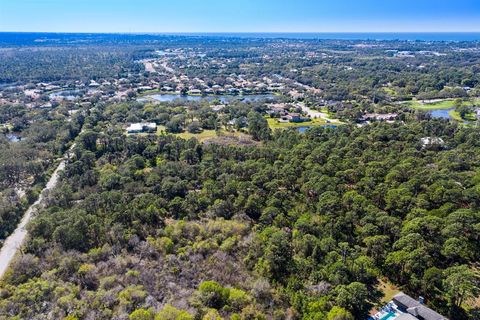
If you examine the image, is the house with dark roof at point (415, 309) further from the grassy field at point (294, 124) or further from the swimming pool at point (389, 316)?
the grassy field at point (294, 124)

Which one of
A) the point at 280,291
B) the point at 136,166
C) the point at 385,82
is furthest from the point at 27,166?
the point at 385,82

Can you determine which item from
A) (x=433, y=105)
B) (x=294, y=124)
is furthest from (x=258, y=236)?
(x=433, y=105)

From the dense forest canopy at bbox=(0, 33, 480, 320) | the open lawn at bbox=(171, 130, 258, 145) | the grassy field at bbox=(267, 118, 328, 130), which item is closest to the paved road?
the dense forest canopy at bbox=(0, 33, 480, 320)

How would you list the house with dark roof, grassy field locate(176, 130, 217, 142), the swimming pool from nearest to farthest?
the house with dark roof
the swimming pool
grassy field locate(176, 130, 217, 142)

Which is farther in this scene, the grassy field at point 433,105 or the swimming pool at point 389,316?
the grassy field at point 433,105

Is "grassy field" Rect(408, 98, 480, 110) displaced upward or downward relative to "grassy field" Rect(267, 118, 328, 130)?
upward

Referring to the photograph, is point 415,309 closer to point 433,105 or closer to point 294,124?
point 294,124

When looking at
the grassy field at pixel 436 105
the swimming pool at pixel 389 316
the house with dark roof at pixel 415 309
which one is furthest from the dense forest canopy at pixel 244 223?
the grassy field at pixel 436 105

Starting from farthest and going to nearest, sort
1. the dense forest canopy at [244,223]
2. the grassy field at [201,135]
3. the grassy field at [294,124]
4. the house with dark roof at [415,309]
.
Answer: the grassy field at [294,124] → the grassy field at [201,135] → the dense forest canopy at [244,223] → the house with dark roof at [415,309]

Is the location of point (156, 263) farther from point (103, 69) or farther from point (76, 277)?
point (103, 69)

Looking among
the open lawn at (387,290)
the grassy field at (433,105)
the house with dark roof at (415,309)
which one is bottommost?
the open lawn at (387,290)

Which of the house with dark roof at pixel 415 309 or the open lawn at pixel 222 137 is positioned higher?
the open lawn at pixel 222 137

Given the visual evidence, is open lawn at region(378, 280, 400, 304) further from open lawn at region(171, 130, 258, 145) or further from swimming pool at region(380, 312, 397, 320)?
open lawn at region(171, 130, 258, 145)

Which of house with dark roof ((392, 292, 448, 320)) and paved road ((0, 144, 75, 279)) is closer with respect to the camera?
house with dark roof ((392, 292, 448, 320))
